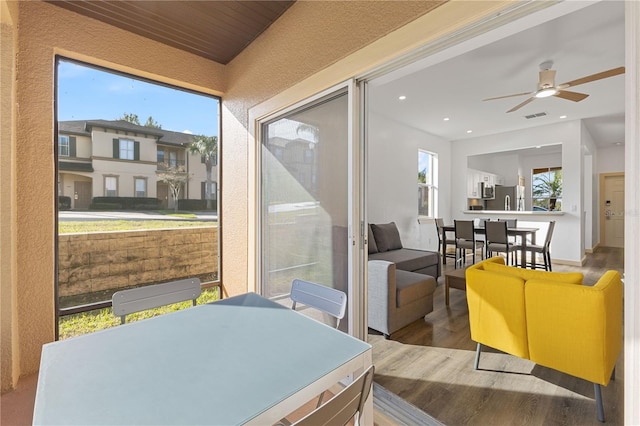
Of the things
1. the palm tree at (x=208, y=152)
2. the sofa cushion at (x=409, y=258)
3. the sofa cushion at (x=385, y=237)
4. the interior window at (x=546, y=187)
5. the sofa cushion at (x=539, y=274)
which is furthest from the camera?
the interior window at (x=546, y=187)

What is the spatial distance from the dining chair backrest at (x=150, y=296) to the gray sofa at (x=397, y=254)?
262 centimetres

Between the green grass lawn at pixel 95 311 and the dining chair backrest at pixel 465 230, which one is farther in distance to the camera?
the dining chair backrest at pixel 465 230

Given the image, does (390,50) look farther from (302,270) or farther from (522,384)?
(522,384)

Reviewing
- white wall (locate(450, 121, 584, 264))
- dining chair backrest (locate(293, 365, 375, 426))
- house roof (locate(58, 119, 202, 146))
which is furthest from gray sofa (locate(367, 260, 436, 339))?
white wall (locate(450, 121, 584, 264))

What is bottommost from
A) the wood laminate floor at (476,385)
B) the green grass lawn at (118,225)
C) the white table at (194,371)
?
the wood laminate floor at (476,385)

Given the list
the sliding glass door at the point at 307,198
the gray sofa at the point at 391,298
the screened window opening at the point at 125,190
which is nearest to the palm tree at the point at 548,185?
the gray sofa at the point at 391,298

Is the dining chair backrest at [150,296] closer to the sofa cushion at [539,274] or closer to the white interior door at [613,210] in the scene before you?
the sofa cushion at [539,274]

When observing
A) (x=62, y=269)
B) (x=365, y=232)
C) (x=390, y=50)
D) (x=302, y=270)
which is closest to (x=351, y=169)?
(x=365, y=232)

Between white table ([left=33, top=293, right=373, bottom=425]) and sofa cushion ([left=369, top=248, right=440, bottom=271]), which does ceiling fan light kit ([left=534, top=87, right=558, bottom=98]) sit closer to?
sofa cushion ([left=369, top=248, right=440, bottom=271])

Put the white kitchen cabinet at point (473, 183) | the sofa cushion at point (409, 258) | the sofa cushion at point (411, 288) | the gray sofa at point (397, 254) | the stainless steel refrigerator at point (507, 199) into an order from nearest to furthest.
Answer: the sofa cushion at point (411, 288) → the sofa cushion at point (409, 258) → the gray sofa at point (397, 254) → the white kitchen cabinet at point (473, 183) → the stainless steel refrigerator at point (507, 199)

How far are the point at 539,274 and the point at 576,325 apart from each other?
0.39 m

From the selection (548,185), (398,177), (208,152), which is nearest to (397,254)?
(398,177)

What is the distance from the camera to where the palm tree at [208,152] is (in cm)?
332

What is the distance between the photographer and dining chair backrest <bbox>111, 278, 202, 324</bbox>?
1664mm
